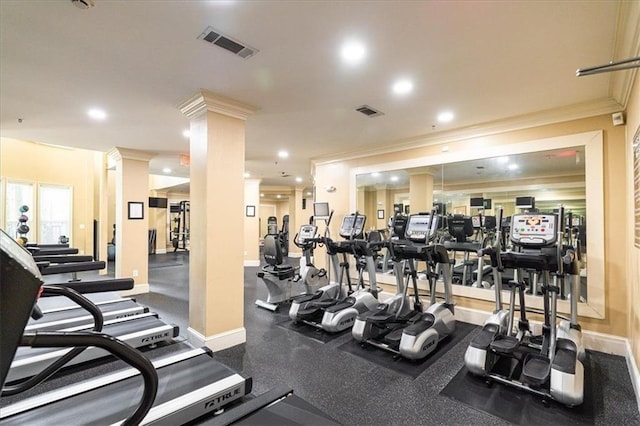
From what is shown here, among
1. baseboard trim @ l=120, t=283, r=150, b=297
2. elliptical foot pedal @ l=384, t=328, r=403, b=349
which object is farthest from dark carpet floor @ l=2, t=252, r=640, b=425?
baseboard trim @ l=120, t=283, r=150, b=297

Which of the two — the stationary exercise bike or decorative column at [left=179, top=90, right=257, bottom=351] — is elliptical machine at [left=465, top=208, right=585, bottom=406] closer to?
decorative column at [left=179, top=90, right=257, bottom=351]

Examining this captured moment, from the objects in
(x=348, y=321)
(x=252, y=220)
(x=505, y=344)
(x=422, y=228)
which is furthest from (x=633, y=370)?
(x=252, y=220)

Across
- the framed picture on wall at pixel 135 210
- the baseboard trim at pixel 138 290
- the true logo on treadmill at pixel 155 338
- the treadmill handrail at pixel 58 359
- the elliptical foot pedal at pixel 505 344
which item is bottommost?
the baseboard trim at pixel 138 290

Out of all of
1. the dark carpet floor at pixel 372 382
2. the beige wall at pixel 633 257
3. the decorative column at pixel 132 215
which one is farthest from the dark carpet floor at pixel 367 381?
the decorative column at pixel 132 215

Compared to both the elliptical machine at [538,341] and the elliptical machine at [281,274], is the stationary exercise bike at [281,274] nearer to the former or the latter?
the elliptical machine at [281,274]

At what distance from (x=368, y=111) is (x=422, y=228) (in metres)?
1.57

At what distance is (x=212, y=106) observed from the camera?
10.9 ft

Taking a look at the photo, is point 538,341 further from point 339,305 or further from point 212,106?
point 212,106

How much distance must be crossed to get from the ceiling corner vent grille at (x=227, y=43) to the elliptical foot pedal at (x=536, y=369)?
Answer: 11.0ft

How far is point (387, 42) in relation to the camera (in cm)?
230

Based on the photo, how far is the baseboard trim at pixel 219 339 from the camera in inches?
130

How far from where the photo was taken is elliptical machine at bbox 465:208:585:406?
238 centimetres

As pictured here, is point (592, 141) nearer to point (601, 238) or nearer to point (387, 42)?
point (601, 238)

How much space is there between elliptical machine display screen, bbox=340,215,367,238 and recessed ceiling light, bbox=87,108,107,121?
11.6 ft
